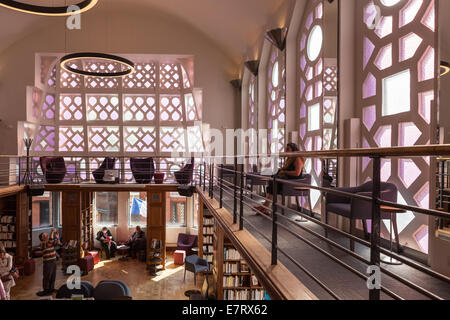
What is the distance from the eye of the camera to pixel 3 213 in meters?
8.52

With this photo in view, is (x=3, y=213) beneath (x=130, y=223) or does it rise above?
above

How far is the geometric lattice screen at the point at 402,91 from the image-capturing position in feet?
9.04

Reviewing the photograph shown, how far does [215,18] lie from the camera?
866 centimetres

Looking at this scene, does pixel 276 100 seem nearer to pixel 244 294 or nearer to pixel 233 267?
pixel 233 267

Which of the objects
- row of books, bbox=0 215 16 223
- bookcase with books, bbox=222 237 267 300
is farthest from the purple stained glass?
row of books, bbox=0 215 16 223

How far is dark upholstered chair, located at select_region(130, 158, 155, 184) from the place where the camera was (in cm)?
876

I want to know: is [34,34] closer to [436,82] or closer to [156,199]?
[156,199]

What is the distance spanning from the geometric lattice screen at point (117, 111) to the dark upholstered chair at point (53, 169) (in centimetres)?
154

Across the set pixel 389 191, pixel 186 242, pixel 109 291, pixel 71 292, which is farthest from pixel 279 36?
pixel 186 242

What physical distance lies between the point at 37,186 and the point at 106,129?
120 inches

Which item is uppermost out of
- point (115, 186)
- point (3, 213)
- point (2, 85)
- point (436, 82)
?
point (2, 85)
